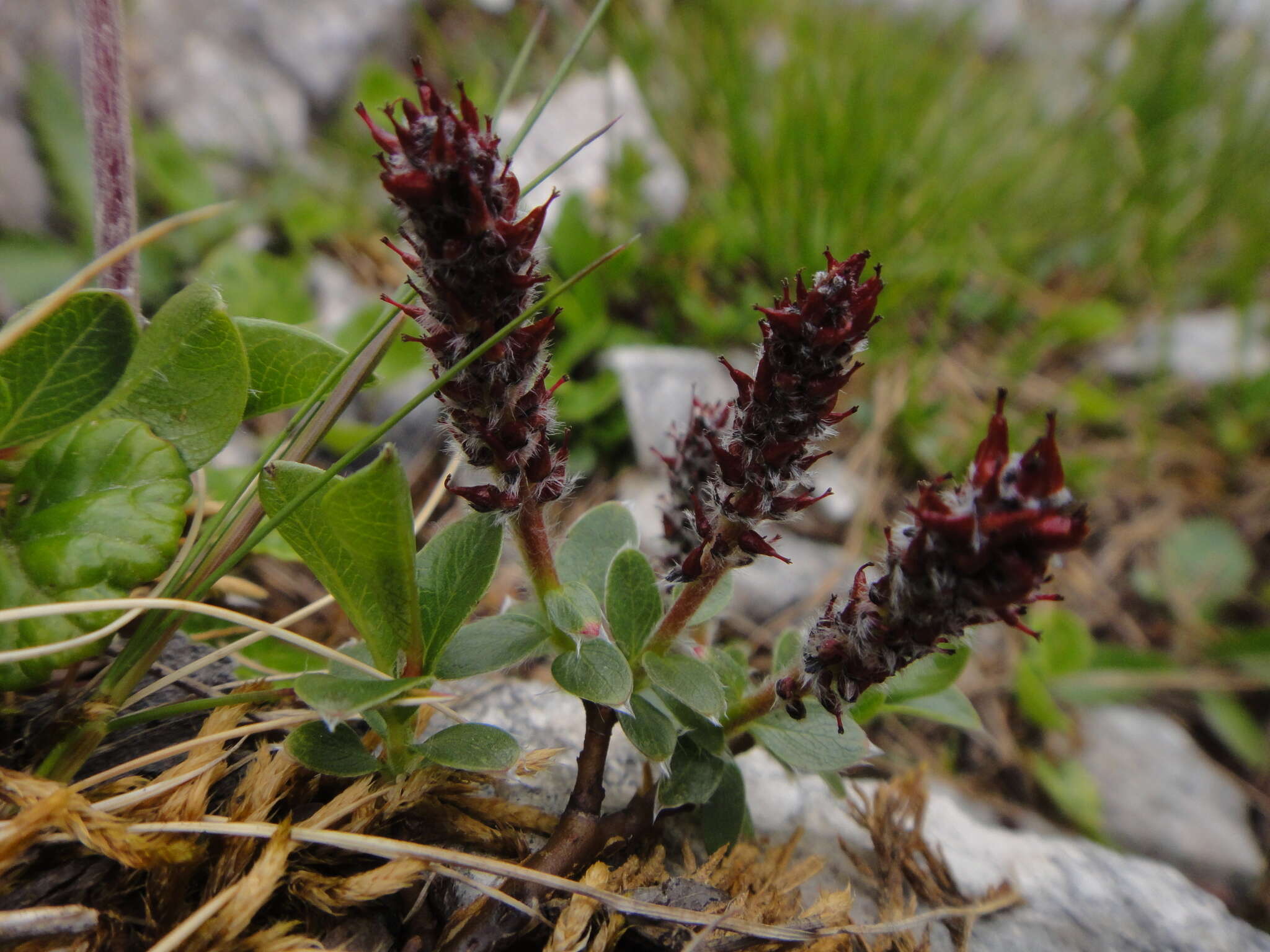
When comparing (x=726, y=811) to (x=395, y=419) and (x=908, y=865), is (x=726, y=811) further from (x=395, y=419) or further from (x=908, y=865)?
(x=395, y=419)

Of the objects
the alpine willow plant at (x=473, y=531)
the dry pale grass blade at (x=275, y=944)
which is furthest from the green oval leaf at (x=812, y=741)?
the dry pale grass blade at (x=275, y=944)

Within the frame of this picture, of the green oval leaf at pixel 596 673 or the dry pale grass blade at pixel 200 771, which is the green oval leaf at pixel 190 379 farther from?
the green oval leaf at pixel 596 673

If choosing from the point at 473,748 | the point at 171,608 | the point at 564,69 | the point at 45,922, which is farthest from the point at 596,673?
the point at 564,69

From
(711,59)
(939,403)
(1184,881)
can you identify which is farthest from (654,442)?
(711,59)

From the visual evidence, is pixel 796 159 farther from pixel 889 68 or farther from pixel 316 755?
pixel 316 755

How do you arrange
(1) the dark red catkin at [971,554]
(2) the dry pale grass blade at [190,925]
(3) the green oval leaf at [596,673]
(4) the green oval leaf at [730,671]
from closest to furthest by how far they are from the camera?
(1) the dark red catkin at [971,554], (2) the dry pale grass blade at [190,925], (3) the green oval leaf at [596,673], (4) the green oval leaf at [730,671]

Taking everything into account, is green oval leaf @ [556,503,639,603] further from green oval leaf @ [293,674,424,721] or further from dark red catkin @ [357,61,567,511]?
green oval leaf @ [293,674,424,721]
